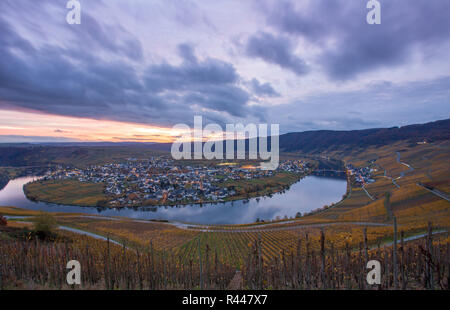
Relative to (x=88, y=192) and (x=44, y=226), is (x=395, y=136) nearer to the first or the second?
(x=88, y=192)

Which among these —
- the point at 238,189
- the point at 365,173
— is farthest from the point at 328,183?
the point at 238,189

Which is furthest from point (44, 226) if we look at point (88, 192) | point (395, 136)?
point (395, 136)

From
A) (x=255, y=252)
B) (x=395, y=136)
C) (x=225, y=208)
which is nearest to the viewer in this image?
(x=255, y=252)

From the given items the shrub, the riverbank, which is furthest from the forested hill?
the shrub

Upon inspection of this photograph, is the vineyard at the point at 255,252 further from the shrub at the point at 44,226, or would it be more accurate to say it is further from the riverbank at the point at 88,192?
the riverbank at the point at 88,192

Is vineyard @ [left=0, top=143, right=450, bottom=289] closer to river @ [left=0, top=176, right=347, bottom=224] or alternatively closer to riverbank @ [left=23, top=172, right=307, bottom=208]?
river @ [left=0, top=176, right=347, bottom=224]

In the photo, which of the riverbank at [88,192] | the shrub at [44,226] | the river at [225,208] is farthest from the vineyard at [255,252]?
the riverbank at [88,192]
